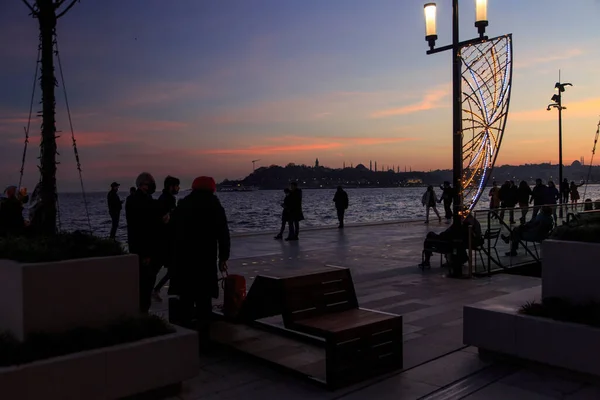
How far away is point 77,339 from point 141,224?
2703 mm

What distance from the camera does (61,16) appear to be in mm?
5586

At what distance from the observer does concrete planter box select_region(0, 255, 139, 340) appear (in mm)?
3898

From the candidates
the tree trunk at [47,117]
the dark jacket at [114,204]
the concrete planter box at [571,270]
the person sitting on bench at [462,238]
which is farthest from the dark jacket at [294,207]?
the concrete planter box at [571,270]

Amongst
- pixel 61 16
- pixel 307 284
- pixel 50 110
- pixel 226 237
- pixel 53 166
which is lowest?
pixel 307 284

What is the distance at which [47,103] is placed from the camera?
5.52m

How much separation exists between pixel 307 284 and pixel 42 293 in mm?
2175

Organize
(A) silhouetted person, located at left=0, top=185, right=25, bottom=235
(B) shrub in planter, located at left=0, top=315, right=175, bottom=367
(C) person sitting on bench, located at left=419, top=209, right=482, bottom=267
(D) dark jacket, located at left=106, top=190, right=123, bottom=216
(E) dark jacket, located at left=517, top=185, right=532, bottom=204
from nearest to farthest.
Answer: (B) shrub in planter, located at left=0, top=315, right=175, bottom=367, (A) silhouetted person, located at left=0, top=185, right=25, bottom=235, (C) person sitting on bench, located at left=419, top=209, right=482, bottom=267, (D) dark jacket, located at left=106, top=190, right=123, bottom=216, (E) dark jacket, located at left=517, top=185, right=532, bottom=204

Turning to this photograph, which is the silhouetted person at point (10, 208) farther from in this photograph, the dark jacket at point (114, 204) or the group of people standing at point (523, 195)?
the group of people standing at point (523, 195)

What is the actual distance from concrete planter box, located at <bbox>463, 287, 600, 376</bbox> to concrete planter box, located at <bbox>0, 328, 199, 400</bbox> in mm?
2577

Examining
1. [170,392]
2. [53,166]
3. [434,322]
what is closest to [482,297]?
[434,322]

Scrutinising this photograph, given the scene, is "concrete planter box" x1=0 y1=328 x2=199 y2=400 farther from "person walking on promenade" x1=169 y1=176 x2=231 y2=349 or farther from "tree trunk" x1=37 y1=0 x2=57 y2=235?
"tree trunk" x1=37 y1=0 x2=57 y2=235

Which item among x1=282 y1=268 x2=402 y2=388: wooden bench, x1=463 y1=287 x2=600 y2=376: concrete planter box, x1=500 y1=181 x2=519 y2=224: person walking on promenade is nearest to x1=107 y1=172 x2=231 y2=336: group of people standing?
x1=282 y1=268 x2=402 y2=388: wooden bench

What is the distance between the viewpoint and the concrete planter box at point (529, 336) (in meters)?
4.41

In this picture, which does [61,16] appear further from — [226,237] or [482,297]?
A: [482,297]
